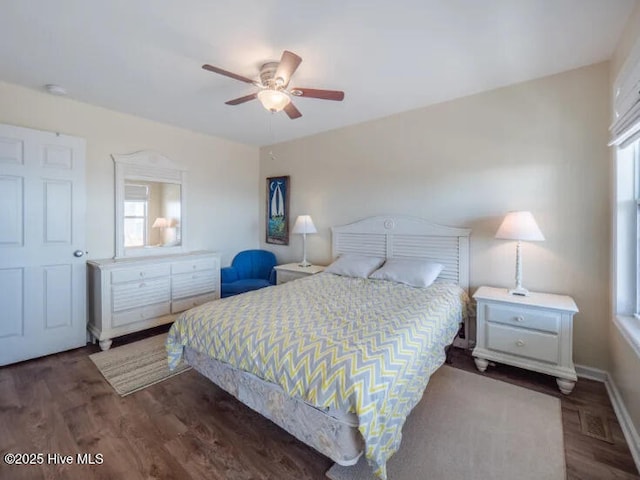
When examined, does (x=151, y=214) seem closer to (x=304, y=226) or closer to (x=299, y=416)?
(x=304, y=226)

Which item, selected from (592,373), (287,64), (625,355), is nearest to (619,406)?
(625,355)

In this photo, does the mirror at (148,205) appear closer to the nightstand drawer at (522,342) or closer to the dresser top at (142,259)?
the dresser top at (142,259)

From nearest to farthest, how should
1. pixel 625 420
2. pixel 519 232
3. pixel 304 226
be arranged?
pixel 625 420 → pixel 519 232 → pixel 304 226

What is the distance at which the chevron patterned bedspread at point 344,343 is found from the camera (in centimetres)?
139

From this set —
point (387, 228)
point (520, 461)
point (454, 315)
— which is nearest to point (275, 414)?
point (520, 461)

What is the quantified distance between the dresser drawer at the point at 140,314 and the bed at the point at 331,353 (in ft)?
4.29

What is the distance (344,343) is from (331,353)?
0.12 m

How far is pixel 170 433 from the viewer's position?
1872 millimetres

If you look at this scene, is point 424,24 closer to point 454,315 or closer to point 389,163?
point 389,163

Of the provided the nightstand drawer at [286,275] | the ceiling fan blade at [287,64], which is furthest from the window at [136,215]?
the ceiling fan blade at [287,64]

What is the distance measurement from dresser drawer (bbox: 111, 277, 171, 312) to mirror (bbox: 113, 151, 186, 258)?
0.51 metres

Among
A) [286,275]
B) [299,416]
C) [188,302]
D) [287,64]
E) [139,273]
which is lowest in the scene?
[299,416]

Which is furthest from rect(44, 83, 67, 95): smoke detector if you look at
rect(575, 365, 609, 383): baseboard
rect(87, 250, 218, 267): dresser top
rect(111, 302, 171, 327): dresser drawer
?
rect(575, 365, 609, 383): baseboard

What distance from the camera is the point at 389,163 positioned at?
3.59 meters
